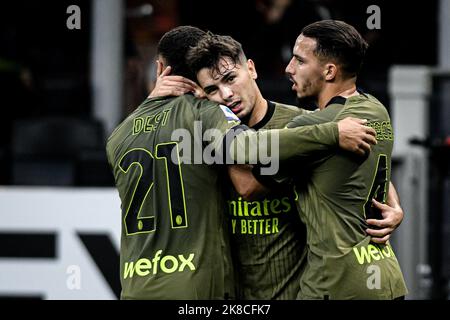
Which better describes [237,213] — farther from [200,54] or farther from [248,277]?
[200,54]

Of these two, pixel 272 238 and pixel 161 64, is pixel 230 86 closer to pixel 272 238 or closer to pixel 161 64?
pixel 161 64

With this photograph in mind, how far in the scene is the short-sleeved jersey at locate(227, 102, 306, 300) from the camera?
15.2 ft

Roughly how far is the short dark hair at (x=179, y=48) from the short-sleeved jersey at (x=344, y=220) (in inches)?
23.7

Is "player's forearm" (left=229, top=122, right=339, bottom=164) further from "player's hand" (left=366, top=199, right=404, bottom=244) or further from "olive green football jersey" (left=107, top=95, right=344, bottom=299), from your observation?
"player's hand" (left=366, top=199, right=404, bottom=244)

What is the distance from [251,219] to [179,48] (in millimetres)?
843

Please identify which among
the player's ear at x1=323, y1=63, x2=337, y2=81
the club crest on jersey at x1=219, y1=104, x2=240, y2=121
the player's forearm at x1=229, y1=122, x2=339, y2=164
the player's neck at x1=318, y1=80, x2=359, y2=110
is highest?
the player's ear at x1=323, y1=63, x2=337, y2=81

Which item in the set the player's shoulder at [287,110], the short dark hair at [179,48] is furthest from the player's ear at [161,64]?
the player's shoulder at [287,110]

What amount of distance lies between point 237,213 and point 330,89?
695mm

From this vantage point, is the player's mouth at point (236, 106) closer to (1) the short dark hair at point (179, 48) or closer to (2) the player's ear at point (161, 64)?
(1) the short dark hair at point (179, 48)

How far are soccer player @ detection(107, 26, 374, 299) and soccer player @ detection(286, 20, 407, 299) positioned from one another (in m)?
0.34

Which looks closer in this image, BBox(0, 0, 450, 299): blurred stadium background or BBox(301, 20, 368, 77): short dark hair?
BBox(301, 20, 368, 77): short dark hair

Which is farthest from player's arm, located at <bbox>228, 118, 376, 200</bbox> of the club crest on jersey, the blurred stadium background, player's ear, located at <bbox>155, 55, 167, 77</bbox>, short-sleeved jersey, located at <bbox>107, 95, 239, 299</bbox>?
the blurred stadium background

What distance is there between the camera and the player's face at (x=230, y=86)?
468 cm

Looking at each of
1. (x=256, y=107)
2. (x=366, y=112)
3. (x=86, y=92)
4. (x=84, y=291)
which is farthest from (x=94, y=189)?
(x=366, y=112)
